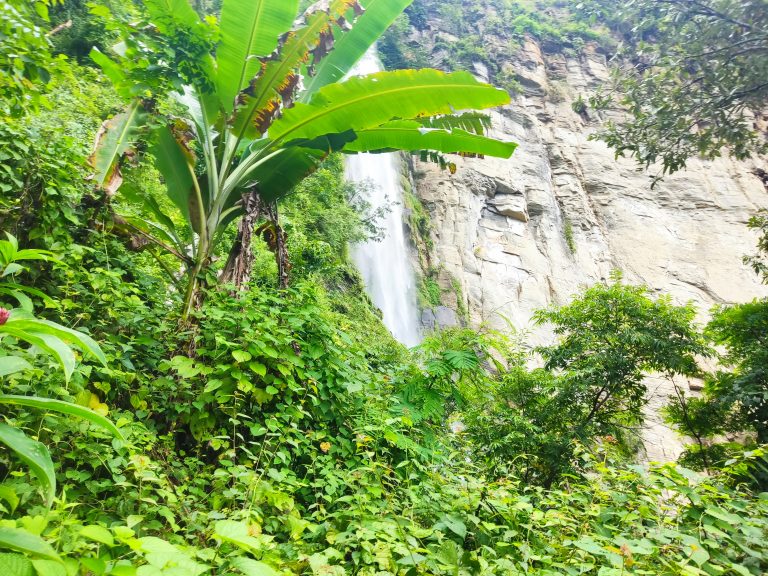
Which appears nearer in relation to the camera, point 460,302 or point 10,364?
point 10,364

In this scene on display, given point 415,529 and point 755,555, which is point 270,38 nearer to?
point 415,529

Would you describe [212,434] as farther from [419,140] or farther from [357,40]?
[357,40]

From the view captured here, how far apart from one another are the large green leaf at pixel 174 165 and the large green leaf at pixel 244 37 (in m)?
0.57

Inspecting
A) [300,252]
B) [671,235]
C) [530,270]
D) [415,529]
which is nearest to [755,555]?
[415,529]

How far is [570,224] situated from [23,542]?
Result: 21430 mm

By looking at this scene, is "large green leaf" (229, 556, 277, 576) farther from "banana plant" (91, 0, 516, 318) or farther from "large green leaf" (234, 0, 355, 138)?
"large green leaf" (234, 0, 355, 138)

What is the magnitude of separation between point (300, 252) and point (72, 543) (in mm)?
6528

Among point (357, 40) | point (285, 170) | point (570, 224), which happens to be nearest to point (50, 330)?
point (285, 170)

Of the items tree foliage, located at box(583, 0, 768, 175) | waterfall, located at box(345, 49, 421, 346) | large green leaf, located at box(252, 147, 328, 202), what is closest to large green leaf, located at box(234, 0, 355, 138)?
large green leaf, located at box(252, 147, 328, 202)

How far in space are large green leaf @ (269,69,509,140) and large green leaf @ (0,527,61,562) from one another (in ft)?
10.1

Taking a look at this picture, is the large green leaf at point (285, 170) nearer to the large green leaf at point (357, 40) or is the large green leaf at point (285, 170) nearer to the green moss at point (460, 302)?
the large green leaf at point (357, 40)

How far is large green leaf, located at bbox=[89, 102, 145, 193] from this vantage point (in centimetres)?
296

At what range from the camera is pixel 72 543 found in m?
1.14

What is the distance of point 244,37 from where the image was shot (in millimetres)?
3490
